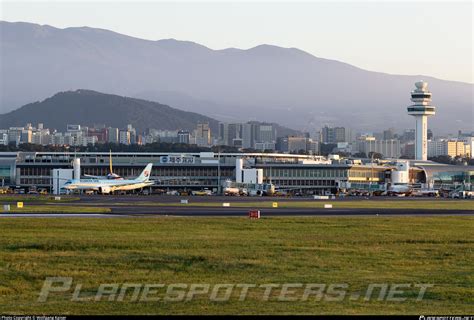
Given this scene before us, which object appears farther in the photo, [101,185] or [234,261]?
[101,185]

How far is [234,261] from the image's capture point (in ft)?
118

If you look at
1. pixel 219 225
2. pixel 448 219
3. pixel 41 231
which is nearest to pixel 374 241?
pixel 219 225

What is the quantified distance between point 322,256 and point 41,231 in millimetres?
16853

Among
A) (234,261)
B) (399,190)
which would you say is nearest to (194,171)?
Result: (399,190)

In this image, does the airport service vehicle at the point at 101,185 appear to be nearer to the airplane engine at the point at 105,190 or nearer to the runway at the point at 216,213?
the airplane engine at the point at 105,190

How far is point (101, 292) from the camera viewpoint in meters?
28.9

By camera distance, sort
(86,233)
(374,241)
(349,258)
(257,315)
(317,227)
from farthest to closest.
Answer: (317,227) → (86,233) → (374,241) → (349,258) → (257,315)

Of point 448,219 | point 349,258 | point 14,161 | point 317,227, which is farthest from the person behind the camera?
point 14,161

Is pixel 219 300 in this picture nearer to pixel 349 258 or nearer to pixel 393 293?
pixel 393 293

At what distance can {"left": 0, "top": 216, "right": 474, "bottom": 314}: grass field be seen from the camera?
26.8 m

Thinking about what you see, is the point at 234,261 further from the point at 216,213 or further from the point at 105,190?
the point at 105,190

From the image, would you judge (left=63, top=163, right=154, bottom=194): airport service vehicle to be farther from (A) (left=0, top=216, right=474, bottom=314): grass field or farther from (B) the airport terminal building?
(A) (left=0, top=216, right=474, bottom=314): grass field

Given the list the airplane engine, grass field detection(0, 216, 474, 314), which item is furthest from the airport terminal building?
grass field detection(0, 216, 474, 314)

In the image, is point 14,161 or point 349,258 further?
point 14,161
